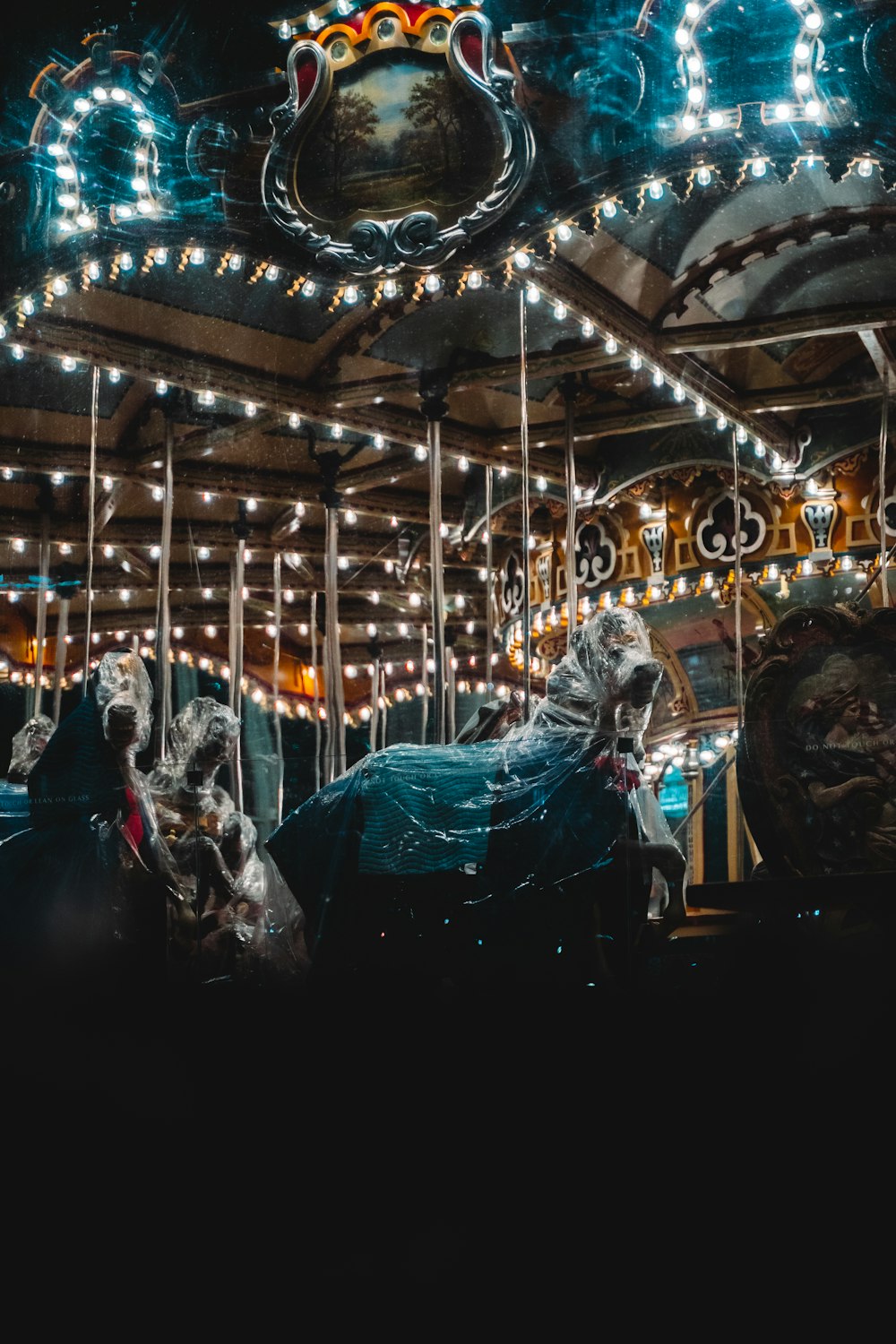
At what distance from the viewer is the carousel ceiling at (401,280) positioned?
214 inches

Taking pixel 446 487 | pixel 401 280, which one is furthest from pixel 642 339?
pixel 446 487

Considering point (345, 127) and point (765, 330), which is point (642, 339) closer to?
point (765, 330)

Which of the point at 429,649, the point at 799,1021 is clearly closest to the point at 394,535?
the point at 429,649

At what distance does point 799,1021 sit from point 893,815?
1080mm

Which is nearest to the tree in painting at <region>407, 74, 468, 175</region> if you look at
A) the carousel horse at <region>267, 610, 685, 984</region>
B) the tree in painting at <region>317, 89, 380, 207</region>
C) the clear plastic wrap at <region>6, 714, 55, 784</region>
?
the tree in painting at <region>317, 89, 380, 207</region>

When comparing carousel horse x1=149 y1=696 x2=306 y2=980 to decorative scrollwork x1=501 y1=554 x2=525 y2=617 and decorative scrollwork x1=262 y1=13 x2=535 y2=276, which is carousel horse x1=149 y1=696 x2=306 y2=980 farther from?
decorative scrollwork x1=501 y1=554 x2=525 y2=617

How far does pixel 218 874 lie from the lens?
18.2 ft

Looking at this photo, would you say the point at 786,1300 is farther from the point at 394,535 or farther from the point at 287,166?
the point at 394,535

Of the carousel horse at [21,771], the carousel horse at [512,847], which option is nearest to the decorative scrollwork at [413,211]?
the carousel horse at [512,847]

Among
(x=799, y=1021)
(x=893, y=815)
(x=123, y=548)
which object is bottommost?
(x=799, y=1021)

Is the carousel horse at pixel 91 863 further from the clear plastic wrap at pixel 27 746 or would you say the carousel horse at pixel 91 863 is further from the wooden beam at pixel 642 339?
the wooden beam at pixel 642 339

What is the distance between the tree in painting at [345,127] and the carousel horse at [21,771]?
2.25 m

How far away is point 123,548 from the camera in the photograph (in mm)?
7199

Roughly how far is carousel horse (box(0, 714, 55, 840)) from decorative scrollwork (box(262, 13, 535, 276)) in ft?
6.53
